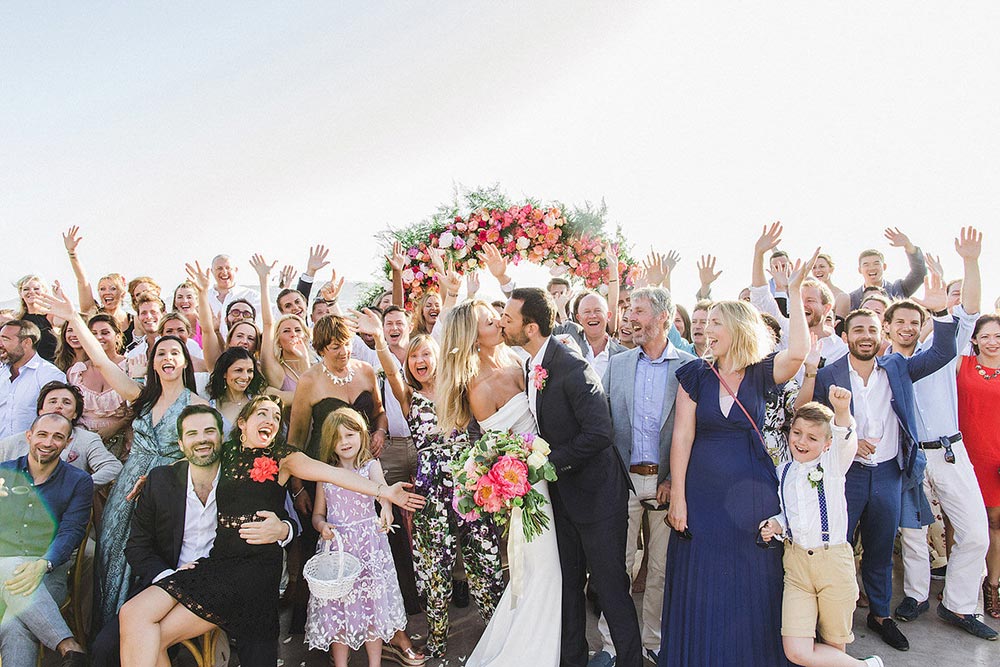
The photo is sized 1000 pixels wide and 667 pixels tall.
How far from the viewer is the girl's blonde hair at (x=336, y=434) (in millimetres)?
4453

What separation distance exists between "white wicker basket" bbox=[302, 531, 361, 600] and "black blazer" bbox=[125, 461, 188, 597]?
0.89m

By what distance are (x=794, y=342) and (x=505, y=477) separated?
1.90 meters

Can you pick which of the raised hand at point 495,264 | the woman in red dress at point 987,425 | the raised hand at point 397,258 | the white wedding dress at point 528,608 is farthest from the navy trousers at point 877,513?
the raised hand at point 397,258

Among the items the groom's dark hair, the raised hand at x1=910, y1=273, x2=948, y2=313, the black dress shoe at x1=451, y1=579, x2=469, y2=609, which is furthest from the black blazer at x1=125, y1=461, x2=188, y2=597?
the raised hand at x1=910, y1=273, x2=948, y2=313

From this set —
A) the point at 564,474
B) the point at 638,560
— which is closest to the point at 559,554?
the point at 564,474

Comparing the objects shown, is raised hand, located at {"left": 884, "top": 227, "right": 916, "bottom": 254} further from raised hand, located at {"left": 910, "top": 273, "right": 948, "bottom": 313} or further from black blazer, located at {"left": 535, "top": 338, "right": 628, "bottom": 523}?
black blazer, located at {"left": 535, "top": 338, "right": 628, "bottom": 523}

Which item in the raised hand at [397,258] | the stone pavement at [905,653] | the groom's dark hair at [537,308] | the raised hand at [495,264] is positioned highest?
the raised hand at [397,258]

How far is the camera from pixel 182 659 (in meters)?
4.75

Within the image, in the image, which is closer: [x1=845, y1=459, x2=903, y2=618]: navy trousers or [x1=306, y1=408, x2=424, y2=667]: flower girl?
[x1=306, y1=408, x2=424, y2=667]: flower girl

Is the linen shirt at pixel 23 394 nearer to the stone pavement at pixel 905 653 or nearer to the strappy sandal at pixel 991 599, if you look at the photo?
the stone pavement at pixel 905 653

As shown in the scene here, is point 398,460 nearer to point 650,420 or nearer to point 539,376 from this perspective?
point 539,376

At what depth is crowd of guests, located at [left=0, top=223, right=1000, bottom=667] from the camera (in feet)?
12.3

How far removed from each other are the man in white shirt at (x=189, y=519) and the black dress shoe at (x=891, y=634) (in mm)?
4354

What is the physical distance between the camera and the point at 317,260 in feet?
23.9
